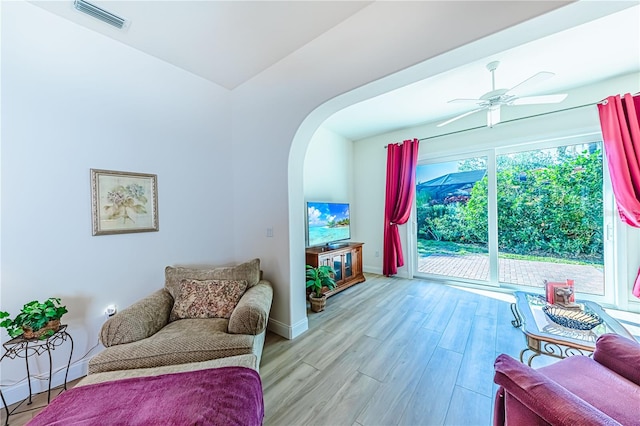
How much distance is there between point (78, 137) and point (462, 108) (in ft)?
14.6

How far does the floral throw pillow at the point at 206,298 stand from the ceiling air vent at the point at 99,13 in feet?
7.09

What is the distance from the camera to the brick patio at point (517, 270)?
9.76ft

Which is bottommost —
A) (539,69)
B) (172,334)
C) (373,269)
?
(373,269)

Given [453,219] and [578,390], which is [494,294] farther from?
[578,390]

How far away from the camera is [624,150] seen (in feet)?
8.21

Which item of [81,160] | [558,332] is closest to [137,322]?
[81,160]

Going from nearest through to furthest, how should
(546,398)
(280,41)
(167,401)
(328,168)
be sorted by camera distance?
(546,398) → (167,401) → (280,41) → (328,168)

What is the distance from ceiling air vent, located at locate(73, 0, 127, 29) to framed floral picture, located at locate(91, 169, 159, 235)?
1.18 m

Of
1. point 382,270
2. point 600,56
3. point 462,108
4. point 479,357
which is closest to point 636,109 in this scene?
point 600,56

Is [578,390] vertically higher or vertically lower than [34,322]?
lower

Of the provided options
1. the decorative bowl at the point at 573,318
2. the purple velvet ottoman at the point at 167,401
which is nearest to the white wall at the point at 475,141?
the decorative bowl at the point at 573,318

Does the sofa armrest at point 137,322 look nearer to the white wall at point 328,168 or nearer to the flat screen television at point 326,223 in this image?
the flat screen television at point 326,223

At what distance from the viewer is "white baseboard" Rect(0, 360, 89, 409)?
1586mm

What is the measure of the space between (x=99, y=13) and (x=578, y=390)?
371 centimetres
